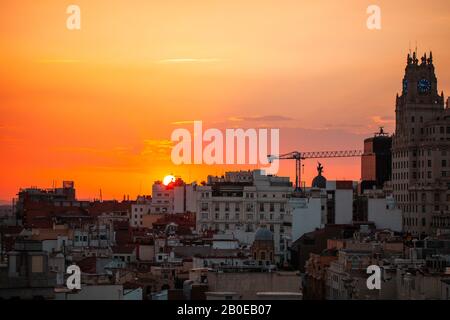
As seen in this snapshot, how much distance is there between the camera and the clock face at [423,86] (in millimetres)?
133488

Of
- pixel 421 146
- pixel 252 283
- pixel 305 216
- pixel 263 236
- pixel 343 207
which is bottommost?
pixel 252 283

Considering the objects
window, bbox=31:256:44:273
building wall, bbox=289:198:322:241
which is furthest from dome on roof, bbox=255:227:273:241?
window, bbox=31:256:44:273

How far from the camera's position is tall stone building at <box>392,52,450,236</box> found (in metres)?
127

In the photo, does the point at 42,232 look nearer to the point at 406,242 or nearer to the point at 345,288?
the point at 406,242

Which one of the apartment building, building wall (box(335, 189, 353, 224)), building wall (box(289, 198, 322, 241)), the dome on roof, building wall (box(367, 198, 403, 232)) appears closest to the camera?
the dome on roof

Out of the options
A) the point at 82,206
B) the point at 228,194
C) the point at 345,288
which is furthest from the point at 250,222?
the point at 345,288

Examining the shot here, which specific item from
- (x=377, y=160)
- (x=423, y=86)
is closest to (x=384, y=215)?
(x=423, y=86)

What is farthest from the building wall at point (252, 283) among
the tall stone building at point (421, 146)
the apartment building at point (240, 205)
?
the apartment building at point (240, 205)

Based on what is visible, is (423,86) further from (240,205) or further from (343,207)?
(240,205)

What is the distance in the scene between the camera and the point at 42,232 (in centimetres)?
10712

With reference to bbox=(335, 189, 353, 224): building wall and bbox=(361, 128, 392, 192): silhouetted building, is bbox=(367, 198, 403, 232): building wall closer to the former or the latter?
bbox=(335, 189, 353, 224): building wall

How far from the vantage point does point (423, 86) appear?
135m

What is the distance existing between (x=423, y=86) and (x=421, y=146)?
5.47 m

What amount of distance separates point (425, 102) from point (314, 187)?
1234 cm
